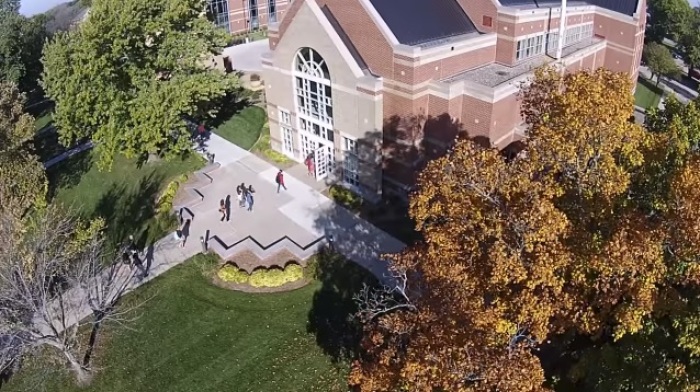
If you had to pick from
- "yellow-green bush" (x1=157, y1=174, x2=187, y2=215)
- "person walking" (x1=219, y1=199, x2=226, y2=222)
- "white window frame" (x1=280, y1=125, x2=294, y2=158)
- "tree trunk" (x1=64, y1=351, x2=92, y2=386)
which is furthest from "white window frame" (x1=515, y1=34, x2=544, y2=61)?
"tree trunk" (x1=64, y1=351, x2=92, y2=386)

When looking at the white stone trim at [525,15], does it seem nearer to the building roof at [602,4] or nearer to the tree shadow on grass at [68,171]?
the building roof at [602,4]

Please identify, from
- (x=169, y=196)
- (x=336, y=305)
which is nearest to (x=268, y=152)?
(x=169, y=196)

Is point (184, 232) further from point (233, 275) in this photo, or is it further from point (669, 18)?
point (669, 18)

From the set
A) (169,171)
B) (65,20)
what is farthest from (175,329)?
(65,20)

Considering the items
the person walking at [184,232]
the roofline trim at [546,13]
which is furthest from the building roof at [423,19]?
the person walking at [184,232]

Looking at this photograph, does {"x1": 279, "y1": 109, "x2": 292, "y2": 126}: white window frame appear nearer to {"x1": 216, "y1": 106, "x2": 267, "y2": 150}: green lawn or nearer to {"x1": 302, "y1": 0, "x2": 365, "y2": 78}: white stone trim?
{"x1": 216, "y1": 106, "x2": 267, "y2": 150}: green lawn

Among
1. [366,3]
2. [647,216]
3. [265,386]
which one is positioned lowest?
[265,386]

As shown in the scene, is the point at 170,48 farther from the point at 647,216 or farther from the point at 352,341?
the point at 647,216
